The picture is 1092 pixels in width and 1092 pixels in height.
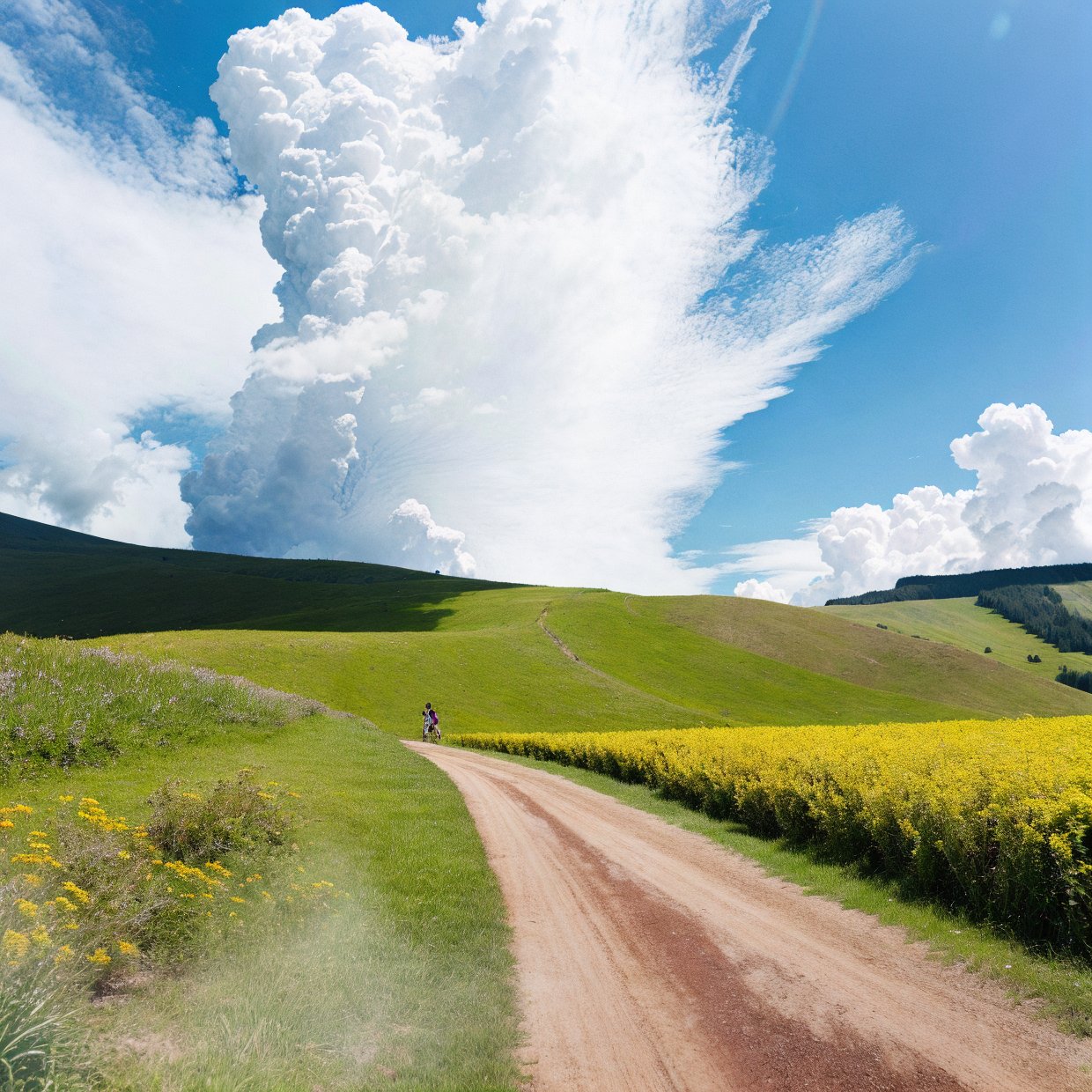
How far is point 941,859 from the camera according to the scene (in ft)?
→ 37.6

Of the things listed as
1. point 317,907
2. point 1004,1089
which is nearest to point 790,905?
point 1004,1089

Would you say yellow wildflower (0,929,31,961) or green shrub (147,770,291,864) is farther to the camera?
green shrub (147,770,291,864)

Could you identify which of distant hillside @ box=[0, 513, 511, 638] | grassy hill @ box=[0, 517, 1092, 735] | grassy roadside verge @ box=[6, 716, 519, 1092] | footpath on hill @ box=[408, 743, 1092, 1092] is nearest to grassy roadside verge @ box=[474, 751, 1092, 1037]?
footpath on hill @ box=[408, 743, 1092, 1092]

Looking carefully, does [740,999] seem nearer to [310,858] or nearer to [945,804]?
[945,804]

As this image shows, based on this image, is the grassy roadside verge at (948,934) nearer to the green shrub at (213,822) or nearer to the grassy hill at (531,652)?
the green shrub at (213,822)

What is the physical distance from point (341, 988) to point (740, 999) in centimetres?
490

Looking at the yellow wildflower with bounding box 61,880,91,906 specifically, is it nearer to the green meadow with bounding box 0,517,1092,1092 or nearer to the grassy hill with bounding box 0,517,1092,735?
the green meadow with bounding box 0,517,1092,1092

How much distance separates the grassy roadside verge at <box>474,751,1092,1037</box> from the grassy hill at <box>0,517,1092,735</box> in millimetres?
44905

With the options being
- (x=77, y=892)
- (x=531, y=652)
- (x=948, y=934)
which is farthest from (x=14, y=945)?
(x=531, y=652)

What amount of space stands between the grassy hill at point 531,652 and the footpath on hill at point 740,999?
47.0 metres

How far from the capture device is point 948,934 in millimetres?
9836

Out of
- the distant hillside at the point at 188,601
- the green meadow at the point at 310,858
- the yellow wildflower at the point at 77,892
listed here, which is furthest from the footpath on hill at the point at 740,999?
the distant hillside at the point at 188,601

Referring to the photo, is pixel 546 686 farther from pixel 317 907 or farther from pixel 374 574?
pixel 374 574

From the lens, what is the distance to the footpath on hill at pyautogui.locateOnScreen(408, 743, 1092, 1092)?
6332mm
